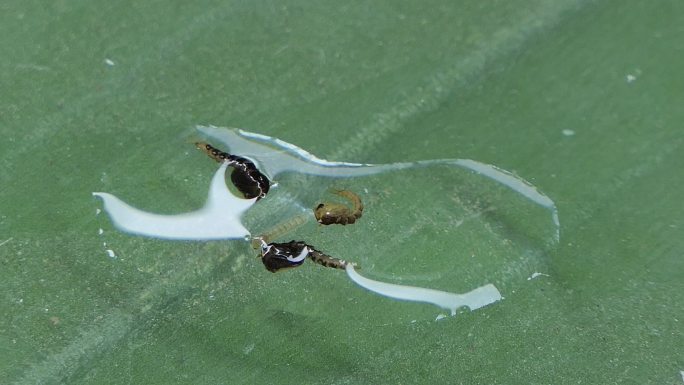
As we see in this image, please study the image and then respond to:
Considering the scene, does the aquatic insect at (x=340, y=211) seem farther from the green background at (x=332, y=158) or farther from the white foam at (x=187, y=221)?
the white foam at (x=187, y=221)

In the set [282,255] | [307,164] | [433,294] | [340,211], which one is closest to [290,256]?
[282,255]

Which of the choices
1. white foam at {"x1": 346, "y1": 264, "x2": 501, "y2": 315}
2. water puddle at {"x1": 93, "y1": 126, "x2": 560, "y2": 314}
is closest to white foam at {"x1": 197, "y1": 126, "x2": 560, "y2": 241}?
water puddle at {"x1": 93, "y1": 126, "x2": 560, "y2": 314}

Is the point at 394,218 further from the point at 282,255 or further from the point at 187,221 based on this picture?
the point at 187,221

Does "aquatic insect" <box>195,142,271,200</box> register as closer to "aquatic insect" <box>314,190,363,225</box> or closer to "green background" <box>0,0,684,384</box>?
"green background" <box>0,0,684,384</box>

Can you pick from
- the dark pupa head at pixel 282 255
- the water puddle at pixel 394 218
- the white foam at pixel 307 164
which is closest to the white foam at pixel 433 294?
the water puddle at pixel 394 218

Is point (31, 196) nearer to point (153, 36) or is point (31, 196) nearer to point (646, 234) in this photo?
point (153, 36)

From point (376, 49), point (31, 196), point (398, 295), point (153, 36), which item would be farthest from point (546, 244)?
point (31, 196)

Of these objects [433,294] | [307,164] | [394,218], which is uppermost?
[307,164]
